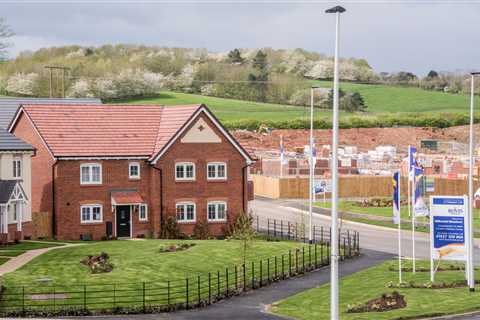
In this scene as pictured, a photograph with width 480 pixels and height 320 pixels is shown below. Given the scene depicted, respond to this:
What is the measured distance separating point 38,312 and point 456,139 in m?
133

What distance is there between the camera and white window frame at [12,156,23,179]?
5897 centimetres

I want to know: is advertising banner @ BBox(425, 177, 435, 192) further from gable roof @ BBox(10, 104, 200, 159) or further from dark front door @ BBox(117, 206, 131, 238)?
dark front door @ BBox(117, 206, 131, 238)

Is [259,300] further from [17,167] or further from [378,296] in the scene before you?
[17,167]

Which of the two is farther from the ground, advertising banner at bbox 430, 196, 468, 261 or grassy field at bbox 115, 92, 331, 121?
grassy field at bbox 115, 92, 331, 121

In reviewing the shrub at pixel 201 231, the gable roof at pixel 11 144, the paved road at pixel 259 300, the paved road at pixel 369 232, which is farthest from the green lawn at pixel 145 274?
the gable roof at pixel 11 144

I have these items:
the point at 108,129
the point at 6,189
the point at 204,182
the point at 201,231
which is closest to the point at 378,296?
the point at 6,189

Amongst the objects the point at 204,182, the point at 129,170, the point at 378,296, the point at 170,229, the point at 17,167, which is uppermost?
the point at 17,167

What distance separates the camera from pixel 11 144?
193 feet

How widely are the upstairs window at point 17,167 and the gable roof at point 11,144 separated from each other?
756 mm

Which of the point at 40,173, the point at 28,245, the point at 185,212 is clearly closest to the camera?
the point at 28,245

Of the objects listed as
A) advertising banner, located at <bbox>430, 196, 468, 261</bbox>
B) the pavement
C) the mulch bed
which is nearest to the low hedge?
the pavement

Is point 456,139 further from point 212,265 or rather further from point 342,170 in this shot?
point 212,265

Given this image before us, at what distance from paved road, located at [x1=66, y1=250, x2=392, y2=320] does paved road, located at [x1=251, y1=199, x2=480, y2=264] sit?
19.5ft

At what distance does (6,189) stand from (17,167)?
2.55 metres
